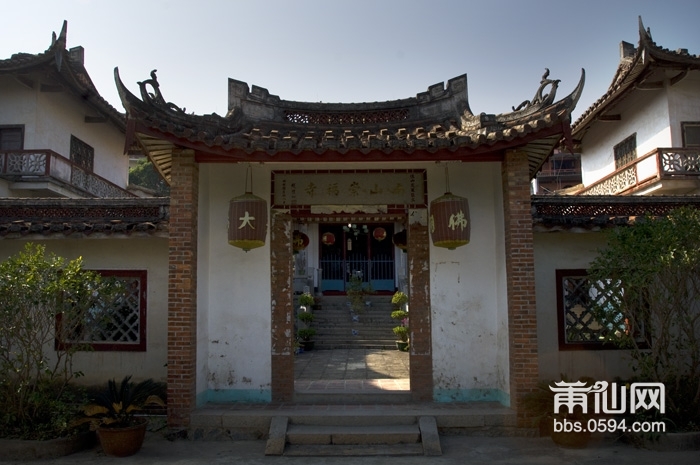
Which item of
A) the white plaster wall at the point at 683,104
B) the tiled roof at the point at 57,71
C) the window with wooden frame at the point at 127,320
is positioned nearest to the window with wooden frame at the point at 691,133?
the white plaster wall at the point at 683,104

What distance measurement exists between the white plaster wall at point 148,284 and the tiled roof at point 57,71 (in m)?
7.81

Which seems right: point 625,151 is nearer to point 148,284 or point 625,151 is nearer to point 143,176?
point 148,284

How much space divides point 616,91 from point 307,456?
494 inches

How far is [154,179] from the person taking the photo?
32750mm

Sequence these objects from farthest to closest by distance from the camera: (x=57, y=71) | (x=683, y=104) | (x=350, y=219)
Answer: (x=57, y=71), (x=683, y=104), (x=350, y=219)

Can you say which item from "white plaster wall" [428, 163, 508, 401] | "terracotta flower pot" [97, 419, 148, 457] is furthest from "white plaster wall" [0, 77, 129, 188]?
"white plaster wall" [428, 163, 508, 401]

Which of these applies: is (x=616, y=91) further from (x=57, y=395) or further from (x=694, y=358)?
(x=57, y=395)

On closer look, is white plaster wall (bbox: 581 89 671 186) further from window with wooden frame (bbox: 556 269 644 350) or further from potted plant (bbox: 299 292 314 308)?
potted plant (bbox: 299 292 314 308)

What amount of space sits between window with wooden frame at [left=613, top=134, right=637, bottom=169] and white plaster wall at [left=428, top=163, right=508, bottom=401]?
10271 millimetres

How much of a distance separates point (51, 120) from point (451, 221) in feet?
44.1

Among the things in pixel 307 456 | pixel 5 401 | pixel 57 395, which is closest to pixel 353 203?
pixel 307 456

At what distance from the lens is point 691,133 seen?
13.6 metres

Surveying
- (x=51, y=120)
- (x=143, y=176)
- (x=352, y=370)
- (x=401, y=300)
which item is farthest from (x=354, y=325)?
(x=143, y=176)

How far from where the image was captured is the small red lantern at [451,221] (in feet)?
20.7
